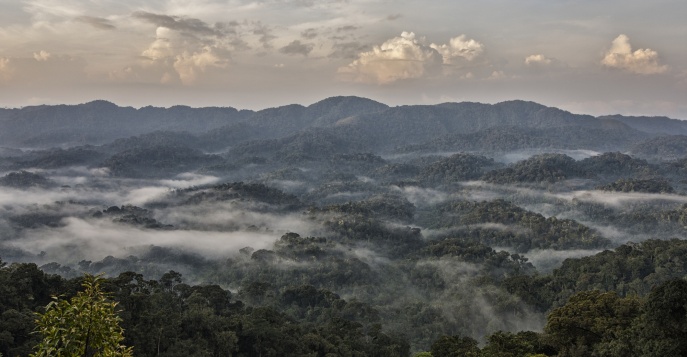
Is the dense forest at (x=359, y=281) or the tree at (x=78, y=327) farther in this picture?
the dense forest at (x=359, y=281)

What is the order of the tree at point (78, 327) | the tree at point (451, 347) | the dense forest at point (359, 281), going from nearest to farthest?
the tree at point (78, 327), the dense forest at point (359, 281), the tree at point (451, 347)

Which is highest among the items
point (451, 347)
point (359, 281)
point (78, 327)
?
point (78, 327)

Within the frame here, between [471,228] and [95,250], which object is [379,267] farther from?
[95,250]

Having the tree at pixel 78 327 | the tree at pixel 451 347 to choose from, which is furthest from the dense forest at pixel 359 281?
the tree at pixel 78 327

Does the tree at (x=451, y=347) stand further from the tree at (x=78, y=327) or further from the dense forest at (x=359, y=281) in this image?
the tree at (x=78, y=327)

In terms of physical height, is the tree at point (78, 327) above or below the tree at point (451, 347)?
above

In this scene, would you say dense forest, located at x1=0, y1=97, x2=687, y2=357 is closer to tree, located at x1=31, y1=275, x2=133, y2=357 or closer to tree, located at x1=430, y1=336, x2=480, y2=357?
tree, located at x1=430, y1=336, x2=480, y2=357

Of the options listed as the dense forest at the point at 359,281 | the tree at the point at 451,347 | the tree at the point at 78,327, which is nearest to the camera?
the tree at the point at 78,327

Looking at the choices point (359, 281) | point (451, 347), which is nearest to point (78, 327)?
point (451, 347)

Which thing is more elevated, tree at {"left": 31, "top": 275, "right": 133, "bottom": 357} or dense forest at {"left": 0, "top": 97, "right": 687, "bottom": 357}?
tree at {"left": 31, "top": 275, "right": 133, "bottom": 357}

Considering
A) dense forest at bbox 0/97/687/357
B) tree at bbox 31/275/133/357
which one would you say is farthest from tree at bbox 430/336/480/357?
tree at bbox 31/275/133/357

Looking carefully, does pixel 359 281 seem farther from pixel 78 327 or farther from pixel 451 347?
pixel 78 327

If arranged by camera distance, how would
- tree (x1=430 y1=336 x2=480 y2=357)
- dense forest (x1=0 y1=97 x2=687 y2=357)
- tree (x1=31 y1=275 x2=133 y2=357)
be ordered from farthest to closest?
tree (x1=430 y1=336 x2=480 y2=357), dense forest (x1=0 y1=97 x2=687 y2=357), tree (x1=31 y1=275 x2=133 y2=357)
